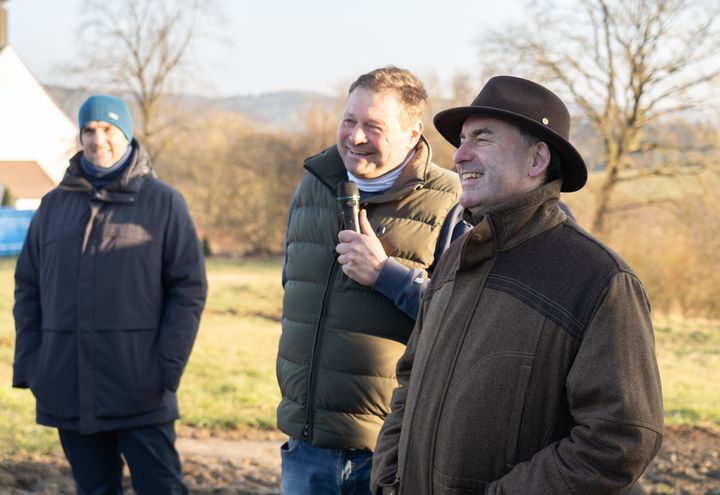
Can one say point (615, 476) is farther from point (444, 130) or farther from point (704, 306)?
point (704, 306)

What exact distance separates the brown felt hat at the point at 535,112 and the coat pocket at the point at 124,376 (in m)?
2.31

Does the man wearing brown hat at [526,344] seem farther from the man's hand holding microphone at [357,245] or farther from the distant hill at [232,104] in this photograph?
the distant hill at [232,104]

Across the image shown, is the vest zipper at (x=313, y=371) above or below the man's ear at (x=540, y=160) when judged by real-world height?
below

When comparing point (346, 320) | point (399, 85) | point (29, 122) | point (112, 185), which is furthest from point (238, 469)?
point (29, 122)

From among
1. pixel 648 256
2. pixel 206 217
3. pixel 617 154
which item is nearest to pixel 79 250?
pixel 648 256

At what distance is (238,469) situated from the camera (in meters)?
5.58

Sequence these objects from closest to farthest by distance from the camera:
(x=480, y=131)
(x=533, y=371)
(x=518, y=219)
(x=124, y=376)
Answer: (x=533, y=371), (x=518, y=219), (x=480, y=131), (x=124, y=376)

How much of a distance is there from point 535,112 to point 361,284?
3.39ft

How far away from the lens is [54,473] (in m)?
5.29

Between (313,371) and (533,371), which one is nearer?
(533,371)

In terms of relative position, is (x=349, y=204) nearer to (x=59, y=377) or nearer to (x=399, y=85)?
(x=399, y=85)

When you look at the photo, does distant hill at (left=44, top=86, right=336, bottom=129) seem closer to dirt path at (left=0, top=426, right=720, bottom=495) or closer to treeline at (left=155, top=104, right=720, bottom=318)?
treeline at (left=155, top=104, right=720, bottom=318)

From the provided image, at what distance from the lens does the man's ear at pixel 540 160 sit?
2.35 metres

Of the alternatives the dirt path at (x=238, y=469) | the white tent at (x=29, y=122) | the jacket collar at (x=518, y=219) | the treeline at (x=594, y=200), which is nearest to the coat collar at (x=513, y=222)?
the jacket collar at (x=518, y=219)
